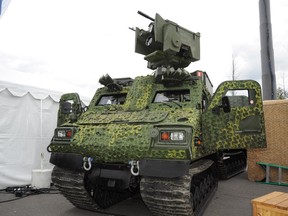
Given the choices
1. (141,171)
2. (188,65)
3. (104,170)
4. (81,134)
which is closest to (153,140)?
(141,171)

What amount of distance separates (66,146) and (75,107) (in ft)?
5.45

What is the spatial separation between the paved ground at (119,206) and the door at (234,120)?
154 cm

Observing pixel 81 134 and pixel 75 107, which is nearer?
pixel 81 134

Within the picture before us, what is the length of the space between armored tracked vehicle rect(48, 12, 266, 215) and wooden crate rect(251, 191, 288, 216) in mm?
1053

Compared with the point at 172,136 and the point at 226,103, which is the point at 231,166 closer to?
the point at 226,103

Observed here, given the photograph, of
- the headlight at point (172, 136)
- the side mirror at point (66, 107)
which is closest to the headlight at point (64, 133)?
the side mirror at point (66, 107)

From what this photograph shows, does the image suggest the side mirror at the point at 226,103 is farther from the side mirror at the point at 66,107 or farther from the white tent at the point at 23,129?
the white tent at the point at 23,129

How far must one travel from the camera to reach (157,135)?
422 centimetres

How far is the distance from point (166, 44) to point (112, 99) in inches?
69.2

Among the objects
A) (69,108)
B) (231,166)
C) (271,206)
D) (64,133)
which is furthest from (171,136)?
(231,166)

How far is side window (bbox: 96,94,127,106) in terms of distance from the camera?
649cm

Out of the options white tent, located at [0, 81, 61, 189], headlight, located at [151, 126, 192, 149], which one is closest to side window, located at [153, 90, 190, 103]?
headlight, located at [151, 126, 192, 149]

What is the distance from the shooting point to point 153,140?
4250mm

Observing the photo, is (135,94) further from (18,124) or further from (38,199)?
(18,124)
